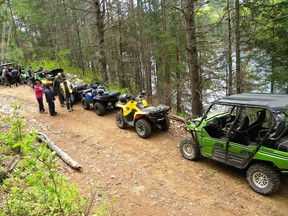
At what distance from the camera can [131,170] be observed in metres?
5.56

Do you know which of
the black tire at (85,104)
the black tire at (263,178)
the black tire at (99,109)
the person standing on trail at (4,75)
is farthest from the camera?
the person standing on trail at (4,75)

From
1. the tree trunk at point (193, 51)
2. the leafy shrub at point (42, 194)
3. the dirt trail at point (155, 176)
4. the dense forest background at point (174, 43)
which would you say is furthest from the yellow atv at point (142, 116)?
the leafy shrub at point (42, 194)

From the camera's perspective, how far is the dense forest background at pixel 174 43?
9.53 m

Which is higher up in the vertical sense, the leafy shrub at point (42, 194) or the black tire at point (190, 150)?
the leafy shrub at point (42, 194)

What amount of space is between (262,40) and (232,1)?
3419mm

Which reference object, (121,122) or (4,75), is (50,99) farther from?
(4,75)

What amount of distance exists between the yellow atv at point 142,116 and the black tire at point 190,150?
55.4 inches

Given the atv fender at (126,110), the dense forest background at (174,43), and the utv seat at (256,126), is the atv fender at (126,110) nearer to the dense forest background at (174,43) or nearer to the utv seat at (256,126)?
the dense forest background at (174,43)

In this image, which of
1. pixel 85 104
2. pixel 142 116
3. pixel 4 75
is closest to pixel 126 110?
pixel 142 116

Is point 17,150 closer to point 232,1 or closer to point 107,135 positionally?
point 107,135

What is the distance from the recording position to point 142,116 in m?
7.23

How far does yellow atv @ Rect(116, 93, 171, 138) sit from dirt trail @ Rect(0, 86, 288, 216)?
0.90ft

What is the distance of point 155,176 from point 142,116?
94.6 inches

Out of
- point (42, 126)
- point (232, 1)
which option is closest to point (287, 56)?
point (232, 1)
